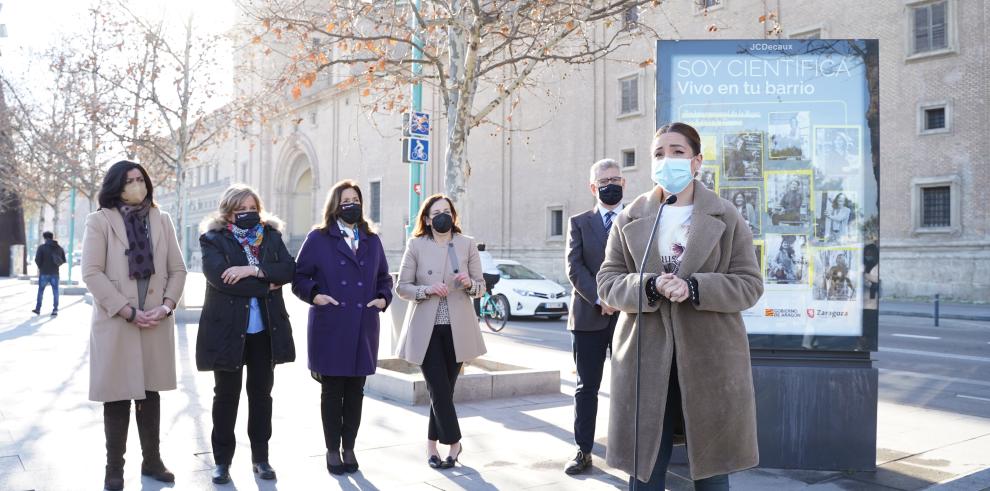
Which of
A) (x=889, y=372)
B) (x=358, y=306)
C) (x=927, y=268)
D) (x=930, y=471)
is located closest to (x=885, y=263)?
(x=927, y=268)

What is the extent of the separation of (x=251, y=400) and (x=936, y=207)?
23.5 m

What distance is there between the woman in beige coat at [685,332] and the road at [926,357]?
5.30 meters

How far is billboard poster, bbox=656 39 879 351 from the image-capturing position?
5.20 metres

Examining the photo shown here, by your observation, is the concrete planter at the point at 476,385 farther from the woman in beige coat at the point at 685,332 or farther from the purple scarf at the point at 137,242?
the woman in beige coat at the point at 685,332

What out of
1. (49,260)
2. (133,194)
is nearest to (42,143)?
(49,260)

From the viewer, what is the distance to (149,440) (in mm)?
5070

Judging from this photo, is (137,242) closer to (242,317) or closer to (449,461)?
(242,317)

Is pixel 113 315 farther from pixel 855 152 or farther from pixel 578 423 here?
pixel 855 152

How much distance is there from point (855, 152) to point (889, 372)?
20.8 feet

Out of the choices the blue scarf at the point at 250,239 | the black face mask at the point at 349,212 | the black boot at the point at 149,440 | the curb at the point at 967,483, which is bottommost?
the curb at the point at 967,483

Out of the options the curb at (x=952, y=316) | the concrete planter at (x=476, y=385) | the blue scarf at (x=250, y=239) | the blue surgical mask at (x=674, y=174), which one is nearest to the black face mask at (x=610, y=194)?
the blue surgical mask at (x=674, y=174)

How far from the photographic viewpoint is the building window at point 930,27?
75.8 feet

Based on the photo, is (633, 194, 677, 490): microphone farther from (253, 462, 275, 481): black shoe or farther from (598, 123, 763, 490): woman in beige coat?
(253, 462, 275, 481): black shoe

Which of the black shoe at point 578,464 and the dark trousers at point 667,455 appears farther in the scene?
the black shoe at point 578,464
